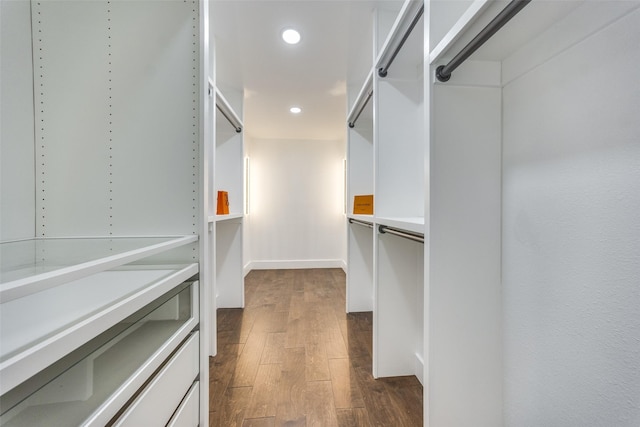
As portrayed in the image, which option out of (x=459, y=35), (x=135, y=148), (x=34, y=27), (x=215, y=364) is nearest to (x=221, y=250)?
(x=215, y=364)

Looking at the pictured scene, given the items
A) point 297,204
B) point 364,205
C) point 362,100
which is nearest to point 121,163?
point 362,100

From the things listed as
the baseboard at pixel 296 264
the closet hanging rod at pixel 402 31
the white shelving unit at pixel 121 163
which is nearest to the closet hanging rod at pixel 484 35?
the closet hanging rod at pixel 402 31

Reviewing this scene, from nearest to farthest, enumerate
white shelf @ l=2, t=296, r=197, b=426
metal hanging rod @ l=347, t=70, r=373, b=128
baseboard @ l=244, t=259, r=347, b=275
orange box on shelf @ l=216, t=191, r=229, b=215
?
white shelf @ l=2, t=296, r=197, b=426, metal hanging rod @ l=347, t=70, r=373, b=128, orange box on shelf @ l=216, t=191, r=229, b=215, baseboard @ l=244, t=259, r=347, b=275

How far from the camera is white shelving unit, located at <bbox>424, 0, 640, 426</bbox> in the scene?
2.09ft

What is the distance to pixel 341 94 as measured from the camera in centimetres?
275

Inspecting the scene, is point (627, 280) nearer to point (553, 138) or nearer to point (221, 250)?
point (553, 138)

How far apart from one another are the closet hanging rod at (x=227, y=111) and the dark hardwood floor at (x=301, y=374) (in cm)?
178

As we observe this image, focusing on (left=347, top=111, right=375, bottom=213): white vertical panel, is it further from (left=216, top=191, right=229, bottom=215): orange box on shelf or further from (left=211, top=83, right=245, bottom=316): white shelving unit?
(left=216, top=191, right=229, bottom=215): orange box on shelf

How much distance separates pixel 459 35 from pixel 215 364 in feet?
6.82

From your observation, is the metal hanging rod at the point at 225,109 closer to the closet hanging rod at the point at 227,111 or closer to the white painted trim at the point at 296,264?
the closet hanging rod at the point at 227,111

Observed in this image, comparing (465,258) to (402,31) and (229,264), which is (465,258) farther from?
(229,264)

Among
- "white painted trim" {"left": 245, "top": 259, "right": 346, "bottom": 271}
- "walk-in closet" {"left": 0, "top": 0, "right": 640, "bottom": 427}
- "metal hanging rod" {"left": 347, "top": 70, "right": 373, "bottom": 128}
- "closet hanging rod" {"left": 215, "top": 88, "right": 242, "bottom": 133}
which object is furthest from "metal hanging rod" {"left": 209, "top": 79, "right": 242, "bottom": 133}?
"white painted trim" {"left": 245, "top": 259, "right": 346, "bottom": 271}

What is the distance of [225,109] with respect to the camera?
2092 millimetres

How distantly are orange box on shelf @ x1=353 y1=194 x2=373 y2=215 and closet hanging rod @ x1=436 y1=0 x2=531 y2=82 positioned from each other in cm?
145
